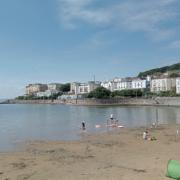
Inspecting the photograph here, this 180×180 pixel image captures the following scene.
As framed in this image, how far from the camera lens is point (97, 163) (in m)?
17.5

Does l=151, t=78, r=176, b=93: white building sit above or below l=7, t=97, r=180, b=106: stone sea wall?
above

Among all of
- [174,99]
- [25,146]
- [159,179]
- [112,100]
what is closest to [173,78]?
[112,100]

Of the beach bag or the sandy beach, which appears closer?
the beach bag

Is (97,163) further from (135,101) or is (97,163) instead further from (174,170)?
(135,101)

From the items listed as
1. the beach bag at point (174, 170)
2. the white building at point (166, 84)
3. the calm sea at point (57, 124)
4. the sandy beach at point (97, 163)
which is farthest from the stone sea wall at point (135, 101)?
the beach bag at point (174, 170)

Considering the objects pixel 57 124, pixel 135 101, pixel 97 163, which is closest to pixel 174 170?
pixel 97 163

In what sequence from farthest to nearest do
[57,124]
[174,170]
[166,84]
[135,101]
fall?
[166,84] → [135,101] → [57,124] → [174,170]

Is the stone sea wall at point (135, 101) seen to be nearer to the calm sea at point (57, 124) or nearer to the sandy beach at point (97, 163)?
the calm sea at point (57, 124)

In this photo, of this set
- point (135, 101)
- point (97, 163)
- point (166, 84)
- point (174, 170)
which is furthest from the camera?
point (166, 84)

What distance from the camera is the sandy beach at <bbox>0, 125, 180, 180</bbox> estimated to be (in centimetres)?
1444

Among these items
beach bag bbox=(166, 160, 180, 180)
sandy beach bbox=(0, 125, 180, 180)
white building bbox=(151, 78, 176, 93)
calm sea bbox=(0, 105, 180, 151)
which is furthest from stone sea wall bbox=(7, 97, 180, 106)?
beach bag bbox=(166, 160, 180, 180)

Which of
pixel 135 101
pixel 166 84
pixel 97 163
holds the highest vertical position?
pixel 166 84

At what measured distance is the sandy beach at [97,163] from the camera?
14.4 metres

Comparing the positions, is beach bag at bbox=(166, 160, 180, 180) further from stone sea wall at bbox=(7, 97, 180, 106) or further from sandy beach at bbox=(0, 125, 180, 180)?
stone sea wall at bbox=(7, 97, 180, 106)
